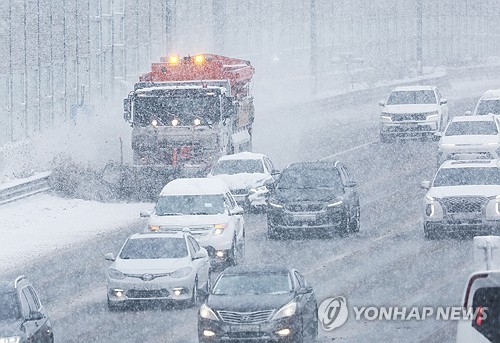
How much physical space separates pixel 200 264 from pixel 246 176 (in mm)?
10765

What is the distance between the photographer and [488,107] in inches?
1683

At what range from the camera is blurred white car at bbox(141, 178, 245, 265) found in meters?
23.9

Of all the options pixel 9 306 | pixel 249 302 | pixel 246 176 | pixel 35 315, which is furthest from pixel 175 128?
pixel 35 315

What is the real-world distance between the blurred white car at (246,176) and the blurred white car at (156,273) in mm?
9349

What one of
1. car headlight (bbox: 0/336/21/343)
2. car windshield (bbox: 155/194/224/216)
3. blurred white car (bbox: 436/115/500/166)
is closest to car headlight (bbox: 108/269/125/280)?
car windshield (bbox: 155/194/224/216)

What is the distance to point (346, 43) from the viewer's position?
7769 centimetres

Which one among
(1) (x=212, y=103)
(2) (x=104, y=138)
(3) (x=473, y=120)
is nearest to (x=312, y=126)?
(2) (x=104, y=138)

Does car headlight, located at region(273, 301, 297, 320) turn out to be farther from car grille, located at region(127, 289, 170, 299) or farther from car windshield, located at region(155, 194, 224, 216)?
car windshield, located at region(155, 194, 224, 216)

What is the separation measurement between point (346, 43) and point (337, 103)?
19.6m

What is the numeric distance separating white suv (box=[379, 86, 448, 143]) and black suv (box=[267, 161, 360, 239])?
15.6 m

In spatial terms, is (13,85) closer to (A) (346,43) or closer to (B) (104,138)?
(B) (104,138)

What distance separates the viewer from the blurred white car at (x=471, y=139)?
35.3 metres

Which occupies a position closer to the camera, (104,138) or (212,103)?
(212,103)

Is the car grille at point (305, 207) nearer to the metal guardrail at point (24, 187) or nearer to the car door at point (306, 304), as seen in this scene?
the metal guardrail at point (24, 187)
